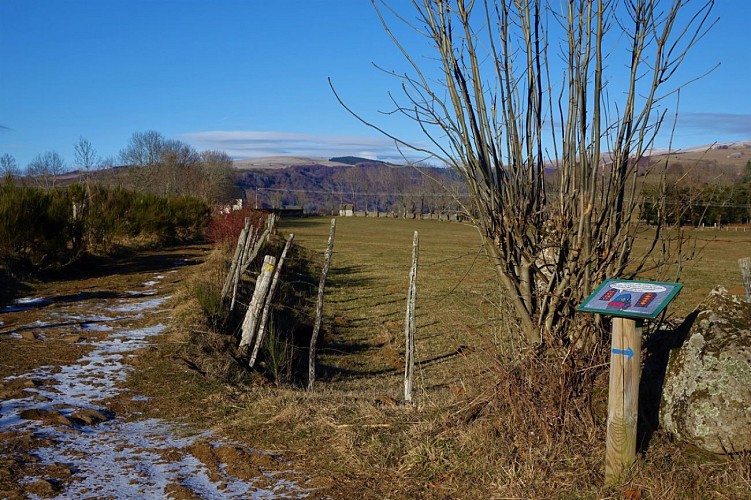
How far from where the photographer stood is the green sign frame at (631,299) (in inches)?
153

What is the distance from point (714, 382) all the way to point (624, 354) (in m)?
0.74

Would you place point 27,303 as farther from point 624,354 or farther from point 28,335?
point 624,354

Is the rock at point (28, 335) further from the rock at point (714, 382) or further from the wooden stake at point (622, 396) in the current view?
the rock at point (714, 382)

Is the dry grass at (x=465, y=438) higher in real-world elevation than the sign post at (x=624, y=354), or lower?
lower

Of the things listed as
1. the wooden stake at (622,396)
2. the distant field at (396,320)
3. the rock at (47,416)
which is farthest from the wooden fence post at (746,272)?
the rock at (47,416)

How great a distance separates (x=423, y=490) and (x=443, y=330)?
969 cm

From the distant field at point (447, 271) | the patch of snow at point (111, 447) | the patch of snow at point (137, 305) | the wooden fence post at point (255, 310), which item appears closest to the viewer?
the patch of snow at point (111, 447)

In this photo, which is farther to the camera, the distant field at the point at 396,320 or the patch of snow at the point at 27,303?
the patch of snow at the point at 27,303

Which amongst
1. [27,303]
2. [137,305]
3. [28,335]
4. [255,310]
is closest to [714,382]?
[255,310]

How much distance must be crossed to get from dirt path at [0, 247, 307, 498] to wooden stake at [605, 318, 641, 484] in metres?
2.00

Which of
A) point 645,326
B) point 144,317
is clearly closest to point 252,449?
point 645,326

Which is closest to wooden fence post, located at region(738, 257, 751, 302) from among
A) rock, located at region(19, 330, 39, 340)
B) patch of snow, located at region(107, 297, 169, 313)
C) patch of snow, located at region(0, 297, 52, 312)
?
rock, located at region(19, 330, 39, 340)

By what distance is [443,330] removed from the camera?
557 inches

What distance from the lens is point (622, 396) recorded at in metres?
4.02
